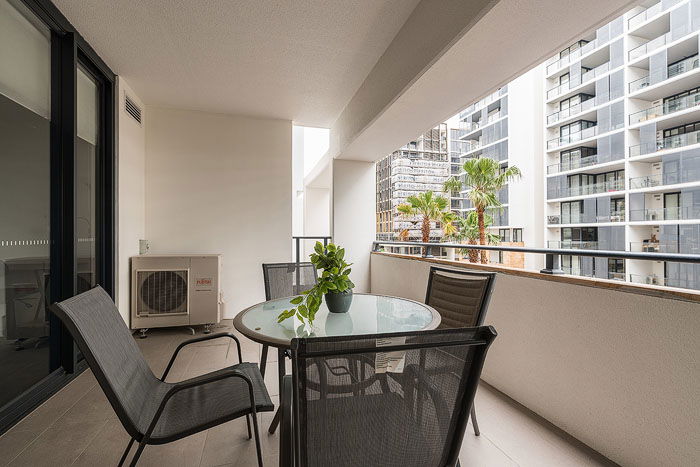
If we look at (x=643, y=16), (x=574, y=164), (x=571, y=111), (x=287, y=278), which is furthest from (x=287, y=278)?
(x=571, y=111)

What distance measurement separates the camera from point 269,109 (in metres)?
4.14

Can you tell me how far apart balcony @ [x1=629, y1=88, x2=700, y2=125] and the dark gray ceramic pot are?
871cm

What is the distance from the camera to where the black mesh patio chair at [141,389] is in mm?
992

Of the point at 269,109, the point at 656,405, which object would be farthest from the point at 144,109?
the point at 656,405

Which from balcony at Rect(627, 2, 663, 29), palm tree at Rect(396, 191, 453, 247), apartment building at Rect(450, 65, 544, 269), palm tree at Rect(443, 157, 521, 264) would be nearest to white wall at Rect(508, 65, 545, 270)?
apartment building at Rect(450, 65, 544, 269)

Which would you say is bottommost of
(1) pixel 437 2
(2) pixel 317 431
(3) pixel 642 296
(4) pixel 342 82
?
(2) pixel 317 431

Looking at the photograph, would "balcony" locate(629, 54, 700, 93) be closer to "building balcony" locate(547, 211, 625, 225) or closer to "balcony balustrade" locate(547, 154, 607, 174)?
"building balcony" locate(547, 211, 625, 225)

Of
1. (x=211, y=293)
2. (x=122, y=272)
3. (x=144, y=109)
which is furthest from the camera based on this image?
(x=144, y=109)

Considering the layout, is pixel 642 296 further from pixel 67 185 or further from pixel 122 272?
pixel 122 272

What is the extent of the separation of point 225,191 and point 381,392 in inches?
164

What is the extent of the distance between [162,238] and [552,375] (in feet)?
14.3

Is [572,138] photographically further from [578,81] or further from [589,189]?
[589,189]

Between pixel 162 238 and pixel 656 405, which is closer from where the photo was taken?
pixel 656 405

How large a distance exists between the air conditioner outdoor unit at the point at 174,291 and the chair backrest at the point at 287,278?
1.62 meters
